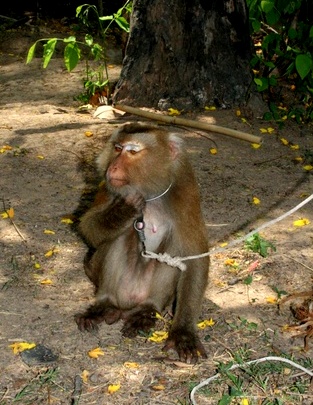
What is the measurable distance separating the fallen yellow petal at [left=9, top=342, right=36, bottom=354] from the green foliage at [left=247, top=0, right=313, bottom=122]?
421 cm

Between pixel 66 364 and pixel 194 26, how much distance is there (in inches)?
180

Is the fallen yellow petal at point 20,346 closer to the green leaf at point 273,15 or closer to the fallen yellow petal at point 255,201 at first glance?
the fallen yellow petal at point 255,201

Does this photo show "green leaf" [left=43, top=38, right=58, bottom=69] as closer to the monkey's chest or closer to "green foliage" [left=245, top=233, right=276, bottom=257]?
"green foliage" [left=245, top=233, right=276, bottom=257]

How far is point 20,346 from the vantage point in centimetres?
411

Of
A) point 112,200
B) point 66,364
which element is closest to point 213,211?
point 112,200

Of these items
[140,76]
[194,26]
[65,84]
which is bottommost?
[65,84]

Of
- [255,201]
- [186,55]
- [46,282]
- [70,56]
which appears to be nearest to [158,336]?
[46,282]

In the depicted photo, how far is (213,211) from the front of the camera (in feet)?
19.7

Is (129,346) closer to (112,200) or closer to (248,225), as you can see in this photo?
(112,200)

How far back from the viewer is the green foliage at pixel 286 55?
7648 mm

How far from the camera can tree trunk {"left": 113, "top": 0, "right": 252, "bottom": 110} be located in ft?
25.1

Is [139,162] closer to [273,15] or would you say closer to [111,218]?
[111,218]

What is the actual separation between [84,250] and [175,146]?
141cm

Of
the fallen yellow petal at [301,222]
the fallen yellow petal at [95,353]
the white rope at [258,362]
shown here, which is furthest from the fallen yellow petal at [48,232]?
the white rope at [258,362]
